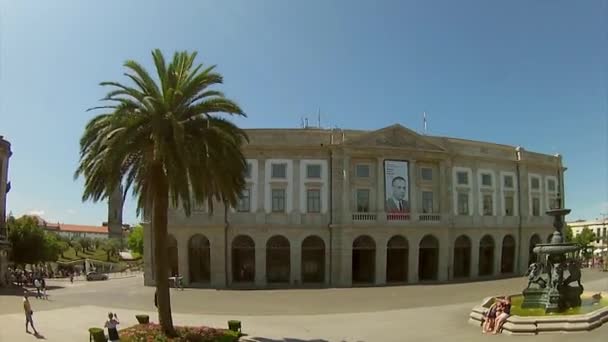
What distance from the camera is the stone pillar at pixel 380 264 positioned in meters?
45.6

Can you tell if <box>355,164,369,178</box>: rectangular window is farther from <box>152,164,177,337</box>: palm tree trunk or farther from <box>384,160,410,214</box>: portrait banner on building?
<box>152,164,177,337</box>: palm tree trunk

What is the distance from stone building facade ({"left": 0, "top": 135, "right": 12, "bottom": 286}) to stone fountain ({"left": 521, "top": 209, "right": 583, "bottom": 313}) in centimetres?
4228

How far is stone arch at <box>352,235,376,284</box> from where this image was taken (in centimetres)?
4612

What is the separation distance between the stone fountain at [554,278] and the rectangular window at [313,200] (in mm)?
23487

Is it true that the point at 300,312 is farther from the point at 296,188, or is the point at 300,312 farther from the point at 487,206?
the point at 487,206

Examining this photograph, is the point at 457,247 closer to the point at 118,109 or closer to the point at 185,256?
the point at 185,256

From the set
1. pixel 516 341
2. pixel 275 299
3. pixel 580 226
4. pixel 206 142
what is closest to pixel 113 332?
pixel 206 142

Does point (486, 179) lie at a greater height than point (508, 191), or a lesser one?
greater

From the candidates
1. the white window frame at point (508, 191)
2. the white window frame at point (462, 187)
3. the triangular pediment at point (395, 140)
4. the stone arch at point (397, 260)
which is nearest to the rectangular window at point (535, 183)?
the white window frame at point (508, 191)

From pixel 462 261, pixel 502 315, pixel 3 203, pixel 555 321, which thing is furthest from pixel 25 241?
pixel 555 321

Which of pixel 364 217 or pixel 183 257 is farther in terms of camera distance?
pixel 364 217

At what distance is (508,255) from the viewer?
55.9m

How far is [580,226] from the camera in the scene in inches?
5827

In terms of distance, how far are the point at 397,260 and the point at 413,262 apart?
3.15 m
